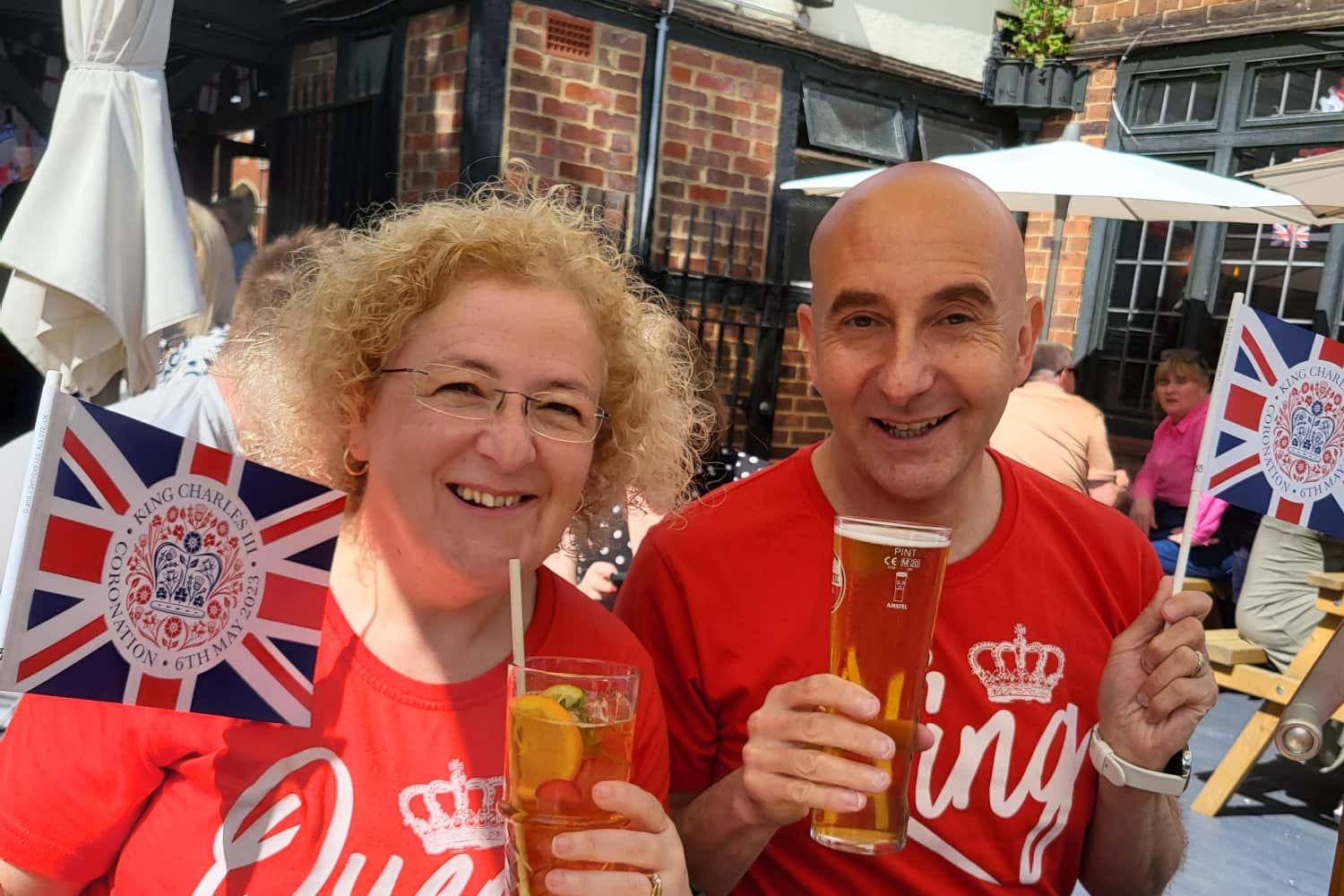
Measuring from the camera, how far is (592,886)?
1067mm

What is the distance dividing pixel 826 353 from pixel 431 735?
0.78 metres

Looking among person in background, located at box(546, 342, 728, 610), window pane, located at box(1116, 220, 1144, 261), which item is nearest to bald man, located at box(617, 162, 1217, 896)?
person in background, located at box(546, 342, 728, 610)

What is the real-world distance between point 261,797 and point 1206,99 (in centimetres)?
783

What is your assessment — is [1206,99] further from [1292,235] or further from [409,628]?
[409,628]

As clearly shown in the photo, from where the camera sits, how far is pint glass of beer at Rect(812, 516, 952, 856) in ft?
3.96

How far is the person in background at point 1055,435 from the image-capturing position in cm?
497

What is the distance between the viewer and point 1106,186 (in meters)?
5.23

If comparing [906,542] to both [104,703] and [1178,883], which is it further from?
[1178,883]

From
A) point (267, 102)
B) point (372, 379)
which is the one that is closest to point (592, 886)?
point (372, 379)

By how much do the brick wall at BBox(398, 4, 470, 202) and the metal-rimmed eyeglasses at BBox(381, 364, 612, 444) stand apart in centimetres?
448

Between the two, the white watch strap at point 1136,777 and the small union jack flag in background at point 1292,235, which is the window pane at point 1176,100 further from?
the white watch strap at point 1136,777

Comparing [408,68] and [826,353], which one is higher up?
[408,68]

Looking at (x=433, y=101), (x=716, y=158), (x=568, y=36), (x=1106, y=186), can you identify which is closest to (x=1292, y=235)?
(x=1106, y=186)

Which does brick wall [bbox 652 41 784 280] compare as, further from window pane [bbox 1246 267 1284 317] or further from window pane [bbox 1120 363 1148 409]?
window pane [bbox 1246 267 1284 317]
